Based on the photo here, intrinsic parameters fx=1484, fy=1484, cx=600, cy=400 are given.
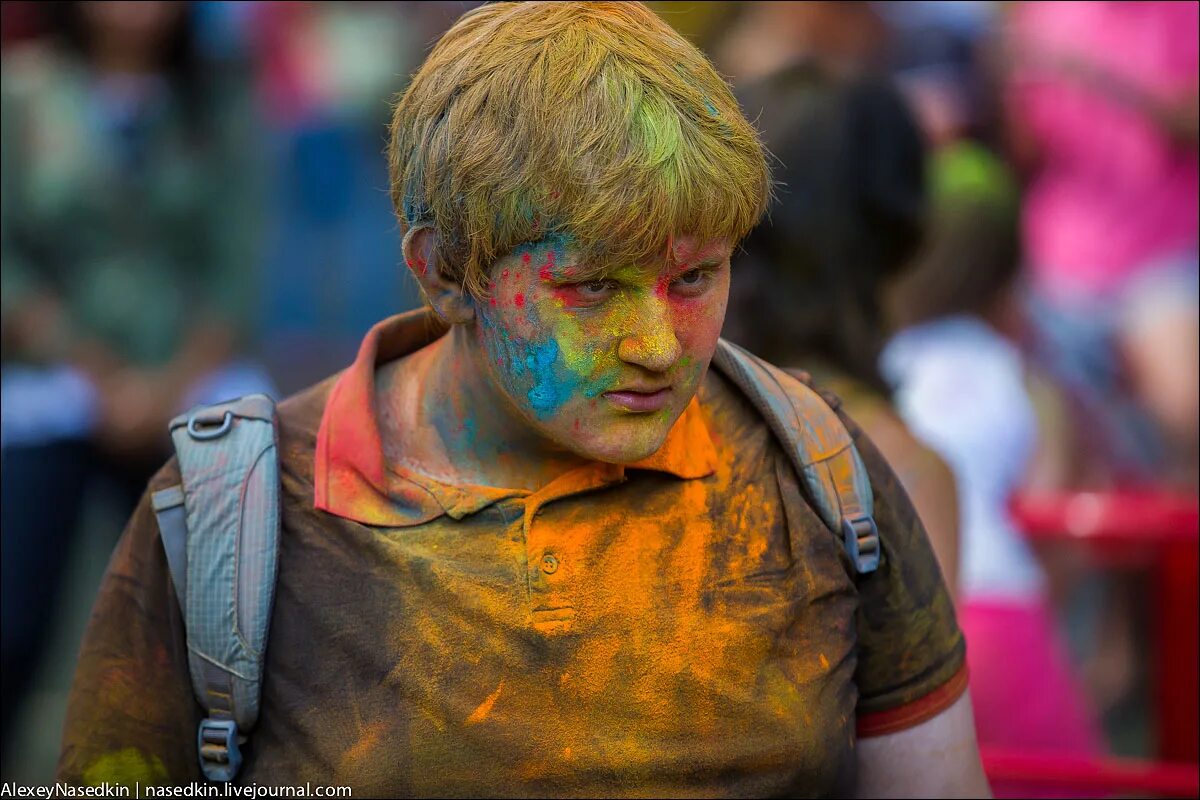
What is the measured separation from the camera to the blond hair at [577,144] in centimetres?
183

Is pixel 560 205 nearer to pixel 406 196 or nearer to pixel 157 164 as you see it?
pixel 406 196

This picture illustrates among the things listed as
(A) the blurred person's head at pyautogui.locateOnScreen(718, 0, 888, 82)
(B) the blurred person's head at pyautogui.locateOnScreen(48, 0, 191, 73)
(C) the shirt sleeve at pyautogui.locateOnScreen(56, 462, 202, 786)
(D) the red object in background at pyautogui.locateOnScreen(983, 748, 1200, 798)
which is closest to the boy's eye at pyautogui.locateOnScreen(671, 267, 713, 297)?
(C) the shirt sleeve at pyautogui.locateOnScreen(56, 462, 202, 786)

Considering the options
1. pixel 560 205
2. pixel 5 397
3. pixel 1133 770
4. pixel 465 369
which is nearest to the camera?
pixel 560 205

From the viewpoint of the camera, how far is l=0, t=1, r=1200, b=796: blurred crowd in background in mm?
3363

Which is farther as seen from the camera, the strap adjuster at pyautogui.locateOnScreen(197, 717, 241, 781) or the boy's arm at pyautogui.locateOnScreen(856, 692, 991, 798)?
the boy's arm at pyautogui.locateOnScreen(856, 692, 991, 798)

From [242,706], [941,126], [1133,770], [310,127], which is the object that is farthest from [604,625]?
[941,126]

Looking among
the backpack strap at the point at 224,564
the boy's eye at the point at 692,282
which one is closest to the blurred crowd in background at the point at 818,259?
the boy's eye at the point at 692,282

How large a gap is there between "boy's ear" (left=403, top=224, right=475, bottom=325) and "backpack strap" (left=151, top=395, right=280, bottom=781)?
12.0 inches

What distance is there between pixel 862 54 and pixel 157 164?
2.51m

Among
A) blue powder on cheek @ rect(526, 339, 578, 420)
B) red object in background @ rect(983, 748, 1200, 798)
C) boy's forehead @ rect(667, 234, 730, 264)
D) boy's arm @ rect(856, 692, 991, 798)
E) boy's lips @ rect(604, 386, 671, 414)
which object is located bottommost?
red object in background @ rect(983, 748, 1200, 798)

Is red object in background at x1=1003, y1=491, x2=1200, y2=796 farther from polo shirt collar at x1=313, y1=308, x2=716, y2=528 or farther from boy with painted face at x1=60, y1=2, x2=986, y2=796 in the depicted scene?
polo shirt collar at x1=313, y1=308, x2=716, y2=528

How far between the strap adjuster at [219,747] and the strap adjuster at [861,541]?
902 millimetres

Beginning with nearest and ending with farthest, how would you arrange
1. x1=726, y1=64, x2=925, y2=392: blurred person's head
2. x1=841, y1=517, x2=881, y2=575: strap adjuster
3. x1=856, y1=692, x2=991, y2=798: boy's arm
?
1. x1=841, y1=517, x2=881, y2=575: strap adjuster
2. x1=856, y1=692, x2=991, y2=798: boy's arm
3. x1=726, y1=64, x2=925, y2=392: blurred person's head

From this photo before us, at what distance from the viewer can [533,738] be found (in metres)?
2.01
